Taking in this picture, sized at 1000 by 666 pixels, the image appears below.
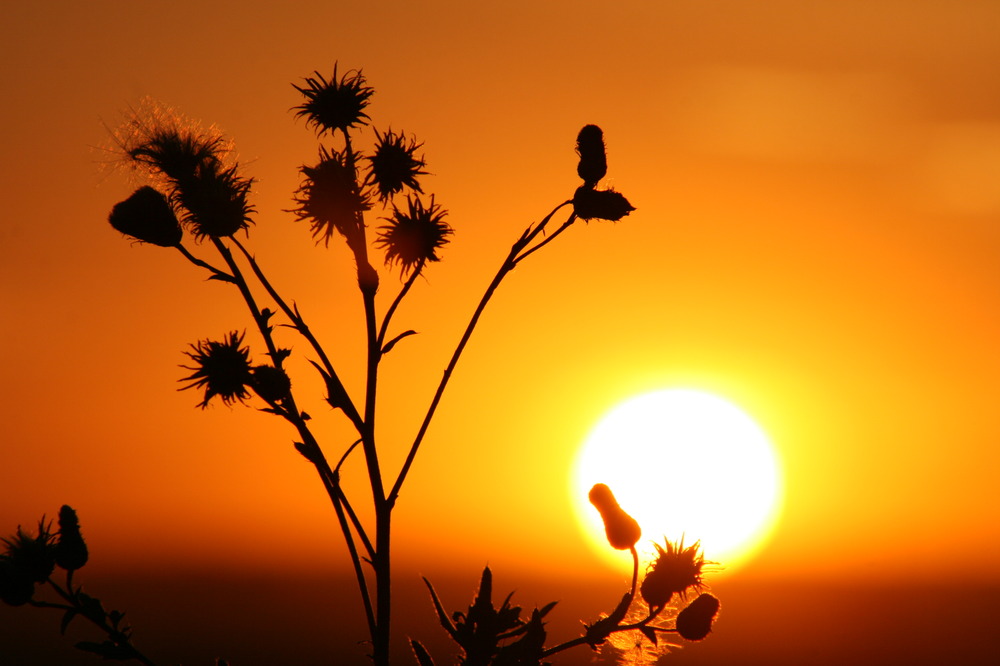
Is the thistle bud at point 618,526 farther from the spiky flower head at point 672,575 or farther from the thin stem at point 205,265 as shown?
the thin stem at point 205,265

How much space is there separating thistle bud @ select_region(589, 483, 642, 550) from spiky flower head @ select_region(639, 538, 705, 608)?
0.60 feet

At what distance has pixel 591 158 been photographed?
532 centimetres

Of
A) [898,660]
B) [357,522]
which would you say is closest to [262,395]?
[357,522]

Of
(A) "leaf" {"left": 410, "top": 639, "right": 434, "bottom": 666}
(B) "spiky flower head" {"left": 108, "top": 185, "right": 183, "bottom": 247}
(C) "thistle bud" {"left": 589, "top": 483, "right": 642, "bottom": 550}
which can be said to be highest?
(B) "spiky flower head" {"left": 108, "top": 185, "right": 183, "bottom": 247}

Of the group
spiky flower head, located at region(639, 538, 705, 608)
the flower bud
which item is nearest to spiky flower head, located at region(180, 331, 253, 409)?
the flower bud

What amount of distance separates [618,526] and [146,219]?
281cm

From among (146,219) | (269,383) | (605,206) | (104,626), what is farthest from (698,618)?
(146,219)

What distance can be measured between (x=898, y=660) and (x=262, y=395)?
64.0m

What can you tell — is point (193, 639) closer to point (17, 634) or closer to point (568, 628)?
point (17, 634)

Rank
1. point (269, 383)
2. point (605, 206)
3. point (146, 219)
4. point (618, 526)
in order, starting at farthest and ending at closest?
point (605, 206) → point (618, 526) → point (146, 219) → point (269, 383)

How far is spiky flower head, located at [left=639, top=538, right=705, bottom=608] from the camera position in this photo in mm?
5070

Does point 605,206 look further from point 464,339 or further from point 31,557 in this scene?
point 31,557

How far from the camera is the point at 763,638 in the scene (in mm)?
67500

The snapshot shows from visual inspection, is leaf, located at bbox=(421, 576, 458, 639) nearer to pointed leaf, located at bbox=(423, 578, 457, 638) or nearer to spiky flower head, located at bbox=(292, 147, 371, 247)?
pointed leaf, located at bbox=(423, 578, 457, 638)
